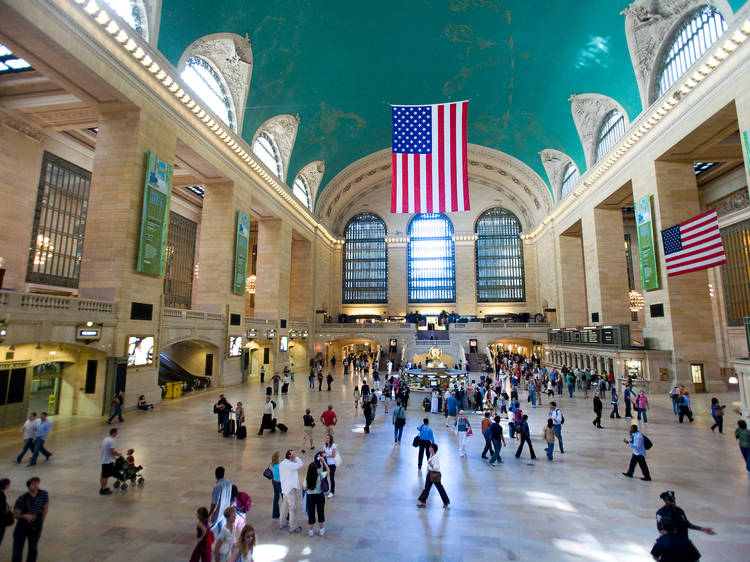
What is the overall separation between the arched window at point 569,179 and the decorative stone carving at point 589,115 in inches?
118

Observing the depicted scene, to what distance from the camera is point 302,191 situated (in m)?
32.0

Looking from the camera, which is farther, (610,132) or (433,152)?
(610,132)

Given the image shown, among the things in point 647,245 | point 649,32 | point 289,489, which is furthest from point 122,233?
point 649,32

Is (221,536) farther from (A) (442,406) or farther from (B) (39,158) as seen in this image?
(B) (39,158)

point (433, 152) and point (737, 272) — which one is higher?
point (433, 152)

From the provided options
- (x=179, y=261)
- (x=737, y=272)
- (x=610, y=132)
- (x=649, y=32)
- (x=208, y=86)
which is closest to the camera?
(x=649, y=32)

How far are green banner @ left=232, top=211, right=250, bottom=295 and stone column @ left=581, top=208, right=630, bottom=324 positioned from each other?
21196 mm

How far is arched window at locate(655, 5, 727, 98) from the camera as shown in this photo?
14688mm


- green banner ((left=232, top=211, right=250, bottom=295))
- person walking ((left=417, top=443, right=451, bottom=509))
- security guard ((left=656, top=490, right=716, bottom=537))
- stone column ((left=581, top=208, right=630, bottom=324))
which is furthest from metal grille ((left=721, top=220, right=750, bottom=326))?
green banner ((left=232, top=211, right=250, bottom=295))

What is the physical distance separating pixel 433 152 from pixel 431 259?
82.0ft

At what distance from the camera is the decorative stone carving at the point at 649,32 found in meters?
16.5

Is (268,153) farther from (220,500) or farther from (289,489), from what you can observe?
(220,500)

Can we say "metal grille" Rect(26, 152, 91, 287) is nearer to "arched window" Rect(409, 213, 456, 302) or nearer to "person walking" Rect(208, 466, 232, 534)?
"person walking" Rect(208, 466, 232, 534)

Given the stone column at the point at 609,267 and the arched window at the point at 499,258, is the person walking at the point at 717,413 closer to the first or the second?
the stone column at the point at 609,267
